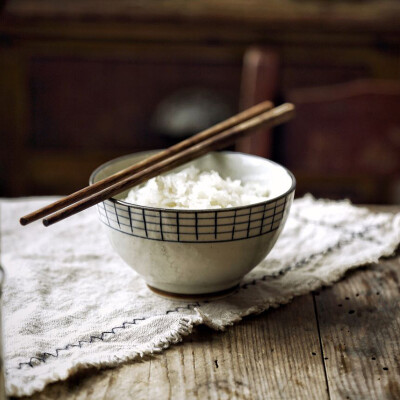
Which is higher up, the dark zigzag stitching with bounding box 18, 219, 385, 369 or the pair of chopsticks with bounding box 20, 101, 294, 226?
the pair of chopsticks with bounding box 20, 101, 294, 226

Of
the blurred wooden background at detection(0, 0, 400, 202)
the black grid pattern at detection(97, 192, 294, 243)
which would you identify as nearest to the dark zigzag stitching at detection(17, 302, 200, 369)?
the black grid pattern at detection(97, 192, 294, 243)

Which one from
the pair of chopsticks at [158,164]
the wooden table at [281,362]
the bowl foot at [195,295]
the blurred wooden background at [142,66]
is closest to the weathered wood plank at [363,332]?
the wooden table at [281,362]

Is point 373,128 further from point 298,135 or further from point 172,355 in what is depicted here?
point 172,355

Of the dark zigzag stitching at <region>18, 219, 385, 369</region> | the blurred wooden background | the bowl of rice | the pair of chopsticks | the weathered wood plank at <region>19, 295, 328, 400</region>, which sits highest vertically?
the pair of chopsticks

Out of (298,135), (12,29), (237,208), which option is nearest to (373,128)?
(298,135)

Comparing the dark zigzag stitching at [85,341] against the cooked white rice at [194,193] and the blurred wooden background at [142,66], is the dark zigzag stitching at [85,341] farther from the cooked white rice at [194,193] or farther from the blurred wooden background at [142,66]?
the blurred wooden background at [142,66]

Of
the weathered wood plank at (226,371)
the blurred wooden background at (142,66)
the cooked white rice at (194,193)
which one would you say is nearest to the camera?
the weathered wood plank at (226,371)

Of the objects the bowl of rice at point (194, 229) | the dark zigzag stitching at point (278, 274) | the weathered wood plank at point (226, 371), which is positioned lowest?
the dark zigzag stitching at point (278, 274)

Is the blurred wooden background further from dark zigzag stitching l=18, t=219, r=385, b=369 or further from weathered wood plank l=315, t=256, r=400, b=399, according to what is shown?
weathered wood plank l=315, t=256, r=400, b=399

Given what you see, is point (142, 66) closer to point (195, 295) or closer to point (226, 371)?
point (195, 295)
